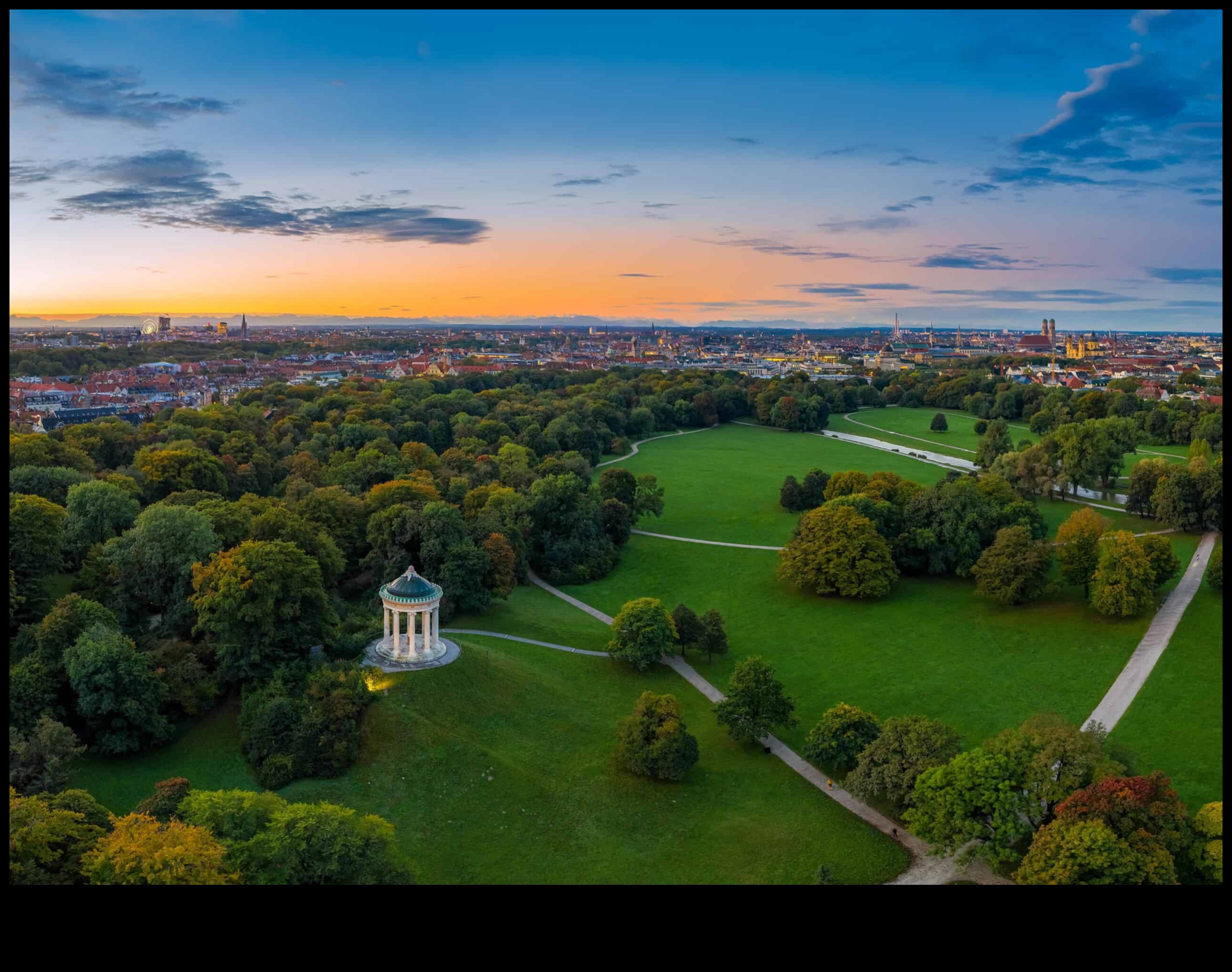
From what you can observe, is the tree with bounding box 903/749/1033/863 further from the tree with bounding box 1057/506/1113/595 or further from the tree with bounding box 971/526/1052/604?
the tree with bounding box 1057/506/1113/595

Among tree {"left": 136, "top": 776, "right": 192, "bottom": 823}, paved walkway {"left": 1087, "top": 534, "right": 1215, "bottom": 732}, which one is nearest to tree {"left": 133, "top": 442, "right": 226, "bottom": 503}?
tree {"left": 136, "top": 776, "right": 192, "bottom": 823}

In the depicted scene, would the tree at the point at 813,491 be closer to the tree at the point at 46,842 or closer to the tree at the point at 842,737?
the tree at the point at 842,737

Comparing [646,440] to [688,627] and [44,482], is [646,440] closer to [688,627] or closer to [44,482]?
[688,627]

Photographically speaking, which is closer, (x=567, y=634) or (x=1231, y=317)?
(x=1231, y=317)

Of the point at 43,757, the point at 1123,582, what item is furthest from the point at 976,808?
the point at 43,757

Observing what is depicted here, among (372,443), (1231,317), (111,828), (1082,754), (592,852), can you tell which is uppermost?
(1231,317)

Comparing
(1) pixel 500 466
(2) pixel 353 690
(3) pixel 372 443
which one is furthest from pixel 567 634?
(3) pixel 372 443

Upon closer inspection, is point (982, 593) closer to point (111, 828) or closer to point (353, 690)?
point (353, 690)
